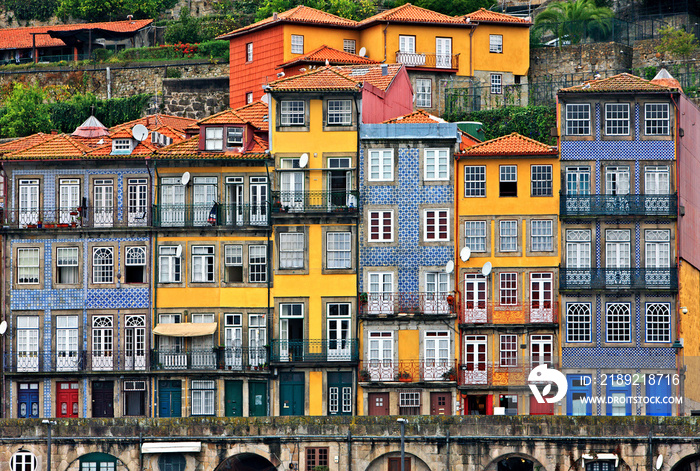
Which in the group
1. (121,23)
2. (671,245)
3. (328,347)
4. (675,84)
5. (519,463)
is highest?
(121,23)

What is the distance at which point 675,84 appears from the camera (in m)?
65.9

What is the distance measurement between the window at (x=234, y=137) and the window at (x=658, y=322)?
693 inches

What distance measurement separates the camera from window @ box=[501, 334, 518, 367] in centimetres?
6394

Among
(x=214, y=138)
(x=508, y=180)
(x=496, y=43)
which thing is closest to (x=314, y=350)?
(x=214, y=138)

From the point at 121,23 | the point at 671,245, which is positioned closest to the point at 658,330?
the point at 671,245

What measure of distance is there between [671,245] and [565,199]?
4.53 meters

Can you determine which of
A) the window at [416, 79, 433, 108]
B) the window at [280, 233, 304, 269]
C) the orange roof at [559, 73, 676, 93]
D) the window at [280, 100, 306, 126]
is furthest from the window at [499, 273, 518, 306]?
the window at [416, 79, 433, 108]

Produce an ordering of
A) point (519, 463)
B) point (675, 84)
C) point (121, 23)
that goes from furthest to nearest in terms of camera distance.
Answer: point (121, 23), point (675, 84), point (519, 463)

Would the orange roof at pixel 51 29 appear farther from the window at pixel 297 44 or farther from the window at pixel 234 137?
the window at pixel 234 137

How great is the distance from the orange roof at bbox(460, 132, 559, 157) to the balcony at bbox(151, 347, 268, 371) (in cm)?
1158

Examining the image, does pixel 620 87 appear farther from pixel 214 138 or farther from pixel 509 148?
pixel 214 138

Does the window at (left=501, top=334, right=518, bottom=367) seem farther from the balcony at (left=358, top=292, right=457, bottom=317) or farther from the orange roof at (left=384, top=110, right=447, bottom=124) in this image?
the orange roof at (left=384, top=110, right=447, bottom=124)

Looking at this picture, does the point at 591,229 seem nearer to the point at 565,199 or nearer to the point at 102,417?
the point at 565,199

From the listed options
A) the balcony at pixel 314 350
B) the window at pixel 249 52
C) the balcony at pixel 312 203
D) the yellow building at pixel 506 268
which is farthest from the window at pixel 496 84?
the balcony at pixel 314 350
